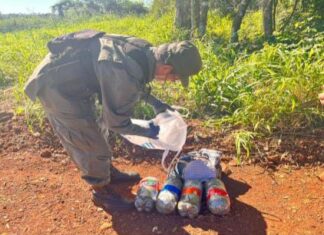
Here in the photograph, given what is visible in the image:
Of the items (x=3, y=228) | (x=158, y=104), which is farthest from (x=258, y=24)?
(x=3, y=228)

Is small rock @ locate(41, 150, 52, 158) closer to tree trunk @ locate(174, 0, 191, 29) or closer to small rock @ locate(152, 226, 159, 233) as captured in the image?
small rock @ locate(152, 226, 159, 233)

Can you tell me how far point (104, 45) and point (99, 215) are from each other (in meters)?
1.23

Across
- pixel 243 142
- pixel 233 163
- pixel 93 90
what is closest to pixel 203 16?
pixel 243 142

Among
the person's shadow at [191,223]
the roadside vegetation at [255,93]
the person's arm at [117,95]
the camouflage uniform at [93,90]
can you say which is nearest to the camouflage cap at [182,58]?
the camouflage uniform at [93,90]

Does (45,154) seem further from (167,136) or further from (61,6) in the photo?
(61,6)

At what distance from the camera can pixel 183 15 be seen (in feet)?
23.3

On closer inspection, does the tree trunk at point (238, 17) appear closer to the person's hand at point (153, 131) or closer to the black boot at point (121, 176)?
the black boot at point (121, 176)

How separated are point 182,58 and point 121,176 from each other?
131 cm

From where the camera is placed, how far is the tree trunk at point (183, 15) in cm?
701

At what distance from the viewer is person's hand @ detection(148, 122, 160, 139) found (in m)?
2.35

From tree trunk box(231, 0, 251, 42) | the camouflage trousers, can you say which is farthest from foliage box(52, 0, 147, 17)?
the camouflage trousers

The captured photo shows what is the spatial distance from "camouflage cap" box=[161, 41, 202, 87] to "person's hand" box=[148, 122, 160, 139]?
1.28ft

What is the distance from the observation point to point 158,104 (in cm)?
260

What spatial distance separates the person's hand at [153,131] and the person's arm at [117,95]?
12cm
